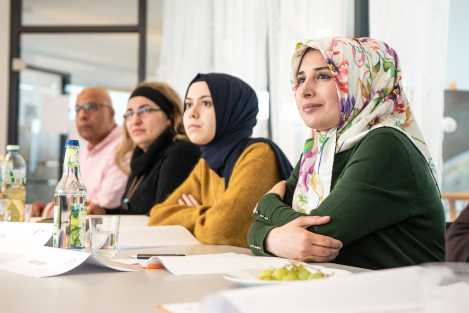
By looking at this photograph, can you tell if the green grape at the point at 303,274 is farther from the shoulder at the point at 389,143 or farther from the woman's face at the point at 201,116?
the woman's face at the point at 201,116

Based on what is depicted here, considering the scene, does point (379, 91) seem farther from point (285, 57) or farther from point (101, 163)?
point (101, 163)

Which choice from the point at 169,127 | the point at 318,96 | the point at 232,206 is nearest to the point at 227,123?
the point at 232,206

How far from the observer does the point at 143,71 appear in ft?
14.2

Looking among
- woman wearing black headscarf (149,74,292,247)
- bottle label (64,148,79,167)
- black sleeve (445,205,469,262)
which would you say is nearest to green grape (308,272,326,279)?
black sleeve (445,205,469,262)

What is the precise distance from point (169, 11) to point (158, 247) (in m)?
3.32

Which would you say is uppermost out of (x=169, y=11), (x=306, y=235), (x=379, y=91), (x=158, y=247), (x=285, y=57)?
(x=169, y=11)

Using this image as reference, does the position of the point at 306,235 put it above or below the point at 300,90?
below

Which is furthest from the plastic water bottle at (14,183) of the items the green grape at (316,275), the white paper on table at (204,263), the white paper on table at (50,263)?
the green grape at (316,275)

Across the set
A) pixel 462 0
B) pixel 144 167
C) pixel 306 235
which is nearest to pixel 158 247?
pixel 306 235

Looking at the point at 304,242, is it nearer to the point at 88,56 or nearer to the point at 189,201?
the point at 189,201

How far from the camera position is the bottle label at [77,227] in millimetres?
1127

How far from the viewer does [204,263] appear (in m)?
0.99

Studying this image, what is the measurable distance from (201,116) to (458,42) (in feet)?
4.07

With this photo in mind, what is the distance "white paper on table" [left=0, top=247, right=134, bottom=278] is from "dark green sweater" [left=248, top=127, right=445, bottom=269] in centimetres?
49
